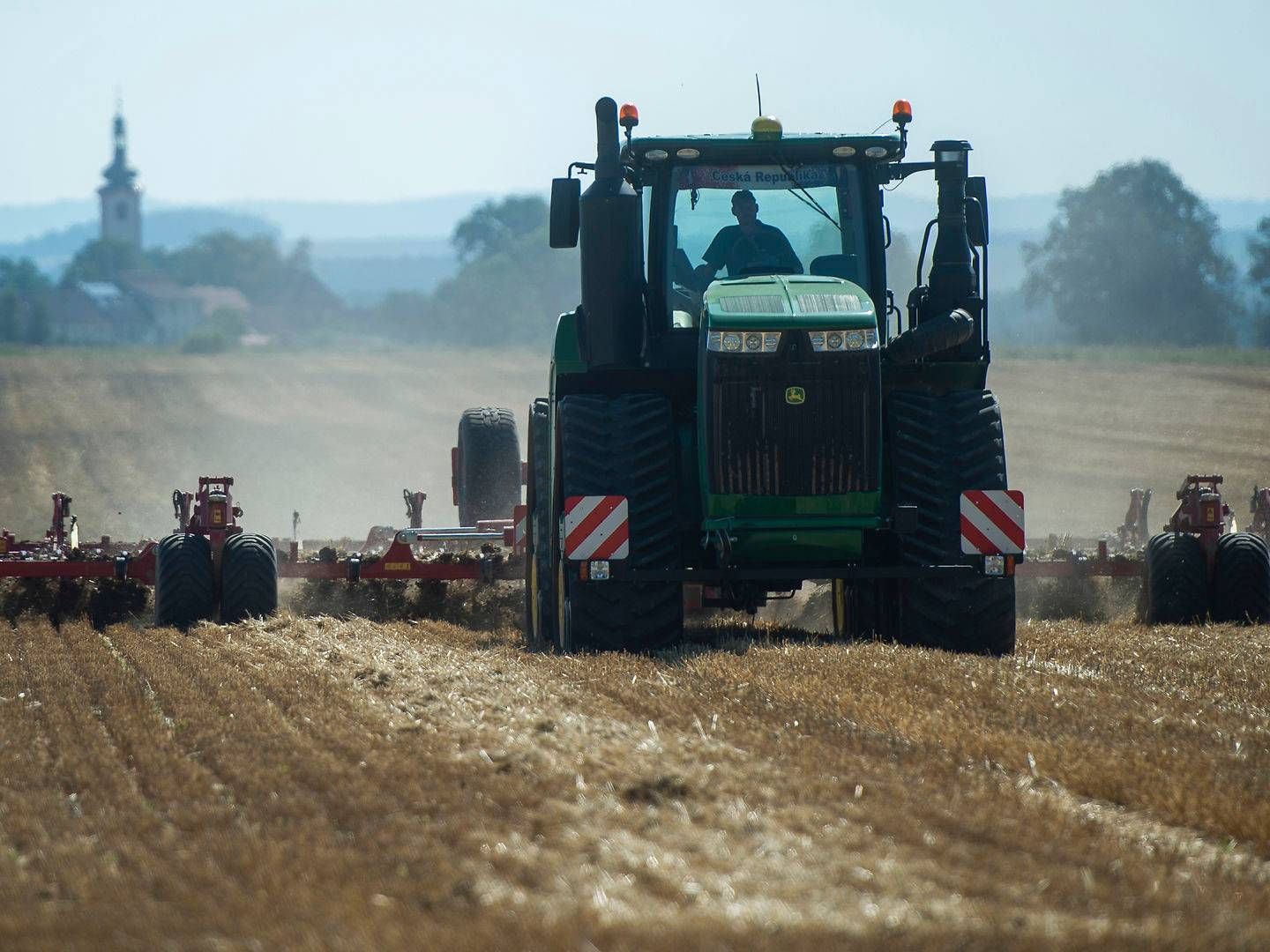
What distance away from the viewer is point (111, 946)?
4168 mm

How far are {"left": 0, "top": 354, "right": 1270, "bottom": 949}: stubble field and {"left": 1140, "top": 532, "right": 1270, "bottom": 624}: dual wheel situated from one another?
67cm

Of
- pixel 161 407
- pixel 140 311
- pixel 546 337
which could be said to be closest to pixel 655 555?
pixel 161 407

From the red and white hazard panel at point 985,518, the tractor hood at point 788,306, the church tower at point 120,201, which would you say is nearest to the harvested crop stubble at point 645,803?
the red and white hazard panel at point 985,518

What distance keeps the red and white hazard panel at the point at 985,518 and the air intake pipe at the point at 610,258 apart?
1956 mm

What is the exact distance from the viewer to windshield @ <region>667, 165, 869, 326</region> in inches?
386

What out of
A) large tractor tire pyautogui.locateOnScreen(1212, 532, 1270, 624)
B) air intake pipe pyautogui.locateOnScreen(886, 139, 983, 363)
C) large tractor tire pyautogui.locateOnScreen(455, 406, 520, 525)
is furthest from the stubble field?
large tractor tire pyautogui.locateOnScreen(455, 406, 520, 525)

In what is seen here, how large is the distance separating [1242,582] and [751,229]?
427cm

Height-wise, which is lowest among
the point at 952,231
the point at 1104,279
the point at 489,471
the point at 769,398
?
the point at 489,471

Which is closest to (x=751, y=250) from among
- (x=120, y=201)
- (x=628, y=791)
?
(x=628, y=791)

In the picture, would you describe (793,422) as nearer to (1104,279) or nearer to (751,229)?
(751,229)

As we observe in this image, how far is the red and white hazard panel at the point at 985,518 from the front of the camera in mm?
9250

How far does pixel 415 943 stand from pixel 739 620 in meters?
7.98

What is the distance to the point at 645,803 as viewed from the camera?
17.8 ft

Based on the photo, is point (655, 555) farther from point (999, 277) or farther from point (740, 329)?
point (999, 277)
